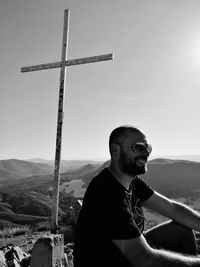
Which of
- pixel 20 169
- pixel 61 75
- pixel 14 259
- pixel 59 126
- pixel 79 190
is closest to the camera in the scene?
pixel 14 259

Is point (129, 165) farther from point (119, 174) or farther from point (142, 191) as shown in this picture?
point (142, 191)

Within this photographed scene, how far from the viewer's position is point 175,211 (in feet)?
9.08

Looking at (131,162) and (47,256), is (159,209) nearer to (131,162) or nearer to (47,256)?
(131,162)

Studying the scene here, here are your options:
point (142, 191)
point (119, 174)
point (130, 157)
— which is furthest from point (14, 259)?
point (130, 157)

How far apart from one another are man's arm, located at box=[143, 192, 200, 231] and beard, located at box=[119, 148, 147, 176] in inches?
26.3

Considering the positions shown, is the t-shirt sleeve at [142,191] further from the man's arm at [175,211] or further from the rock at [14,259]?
the rock at [14,259]

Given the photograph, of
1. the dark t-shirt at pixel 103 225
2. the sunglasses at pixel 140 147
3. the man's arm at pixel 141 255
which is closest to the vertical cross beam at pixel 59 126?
the dark t-shirt at pixel 103 225

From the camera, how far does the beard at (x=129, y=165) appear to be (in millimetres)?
2211

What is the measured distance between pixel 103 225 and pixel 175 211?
1184 millimetres

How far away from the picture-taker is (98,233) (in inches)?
74.8

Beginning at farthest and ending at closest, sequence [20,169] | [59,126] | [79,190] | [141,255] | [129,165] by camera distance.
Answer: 1. [20,169]
2. [79,190]
3. [59,126]
4. [129,165]
5. [141,255]

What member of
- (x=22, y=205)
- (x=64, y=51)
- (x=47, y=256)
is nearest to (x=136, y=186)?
(x=47, y=256)

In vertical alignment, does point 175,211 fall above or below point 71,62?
below

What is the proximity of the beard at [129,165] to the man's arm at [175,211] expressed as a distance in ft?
2.19
